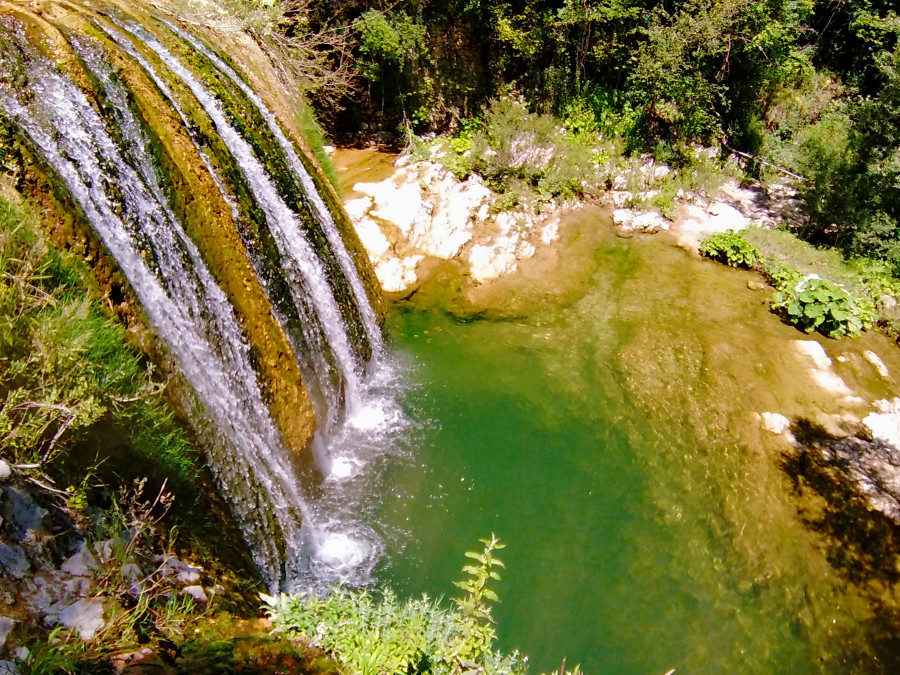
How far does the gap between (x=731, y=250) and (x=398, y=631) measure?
7.17m

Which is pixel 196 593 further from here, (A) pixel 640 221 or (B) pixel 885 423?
(A) pixel 640 221

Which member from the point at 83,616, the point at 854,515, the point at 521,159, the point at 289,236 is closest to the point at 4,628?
the point at 83,616

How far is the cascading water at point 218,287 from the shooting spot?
11.5 ft

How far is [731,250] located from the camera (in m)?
7.86

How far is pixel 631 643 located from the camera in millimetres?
4102

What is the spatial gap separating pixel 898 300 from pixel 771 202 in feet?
8.63

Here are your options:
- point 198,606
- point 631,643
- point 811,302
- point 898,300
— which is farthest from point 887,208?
point 198,606

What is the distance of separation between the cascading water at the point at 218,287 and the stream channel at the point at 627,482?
0.49m

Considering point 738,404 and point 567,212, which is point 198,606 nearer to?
point 738,404

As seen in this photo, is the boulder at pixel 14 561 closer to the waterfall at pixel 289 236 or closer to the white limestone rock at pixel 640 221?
the waterfall at pixel 289 236

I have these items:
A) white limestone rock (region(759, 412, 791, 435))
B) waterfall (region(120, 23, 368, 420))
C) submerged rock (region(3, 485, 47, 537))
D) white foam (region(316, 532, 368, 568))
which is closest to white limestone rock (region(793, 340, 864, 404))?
white limestone rock (region(759, 412, 791, 435))

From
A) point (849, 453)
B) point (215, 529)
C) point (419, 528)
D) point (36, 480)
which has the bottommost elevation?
point (849, 453)

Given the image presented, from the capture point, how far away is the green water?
421cm

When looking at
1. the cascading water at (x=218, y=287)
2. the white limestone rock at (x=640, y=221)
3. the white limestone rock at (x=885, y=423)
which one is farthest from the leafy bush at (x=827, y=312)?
the cascading water at (x=218, y=287)
